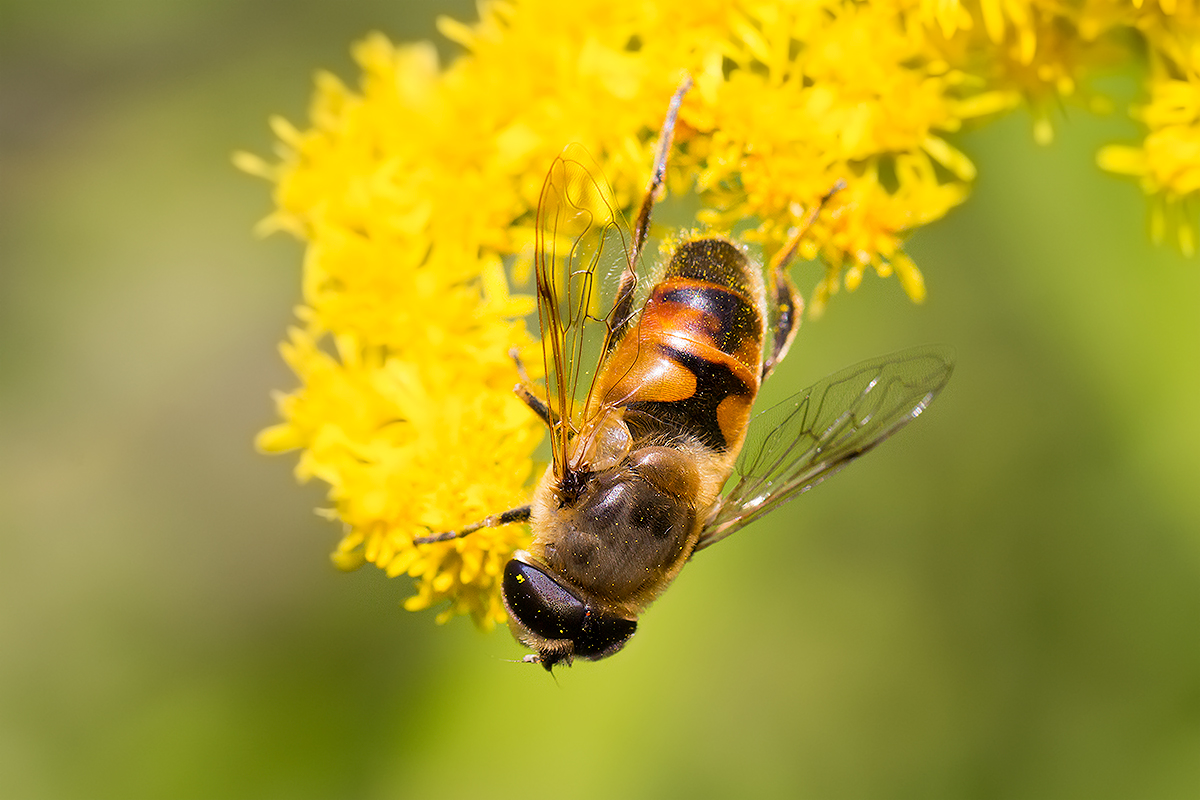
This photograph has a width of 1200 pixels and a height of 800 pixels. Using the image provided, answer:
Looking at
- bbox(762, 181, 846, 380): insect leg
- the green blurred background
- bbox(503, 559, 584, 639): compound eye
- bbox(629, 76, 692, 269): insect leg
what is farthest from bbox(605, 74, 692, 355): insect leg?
the green blurred background

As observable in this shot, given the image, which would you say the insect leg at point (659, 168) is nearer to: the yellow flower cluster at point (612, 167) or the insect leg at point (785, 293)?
the yellow flower cluster at point (612, 167)

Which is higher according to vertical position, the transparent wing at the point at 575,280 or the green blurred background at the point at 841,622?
the transparent wing at the point at 575,280

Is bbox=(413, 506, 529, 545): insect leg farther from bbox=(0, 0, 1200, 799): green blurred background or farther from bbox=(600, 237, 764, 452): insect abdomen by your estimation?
bbox=(0, 0, 1200, 799): green blurred background

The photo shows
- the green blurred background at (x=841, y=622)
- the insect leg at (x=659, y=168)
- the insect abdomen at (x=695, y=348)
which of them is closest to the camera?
the insect abdomen at (x=695, y=348)

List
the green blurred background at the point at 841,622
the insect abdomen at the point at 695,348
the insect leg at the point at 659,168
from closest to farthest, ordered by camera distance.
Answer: the insect abdomen at the point at 695,348
the insect leg at the point at 659,168
the green blurred background at the point at 841,622

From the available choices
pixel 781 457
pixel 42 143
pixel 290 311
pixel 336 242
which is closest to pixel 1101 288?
pixel 781 457

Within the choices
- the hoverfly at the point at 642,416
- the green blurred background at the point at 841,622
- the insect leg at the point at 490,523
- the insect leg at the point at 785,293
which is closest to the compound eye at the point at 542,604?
the hoverfly at the point at 642,416
